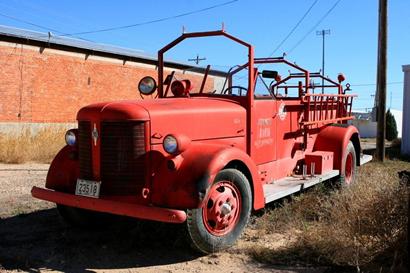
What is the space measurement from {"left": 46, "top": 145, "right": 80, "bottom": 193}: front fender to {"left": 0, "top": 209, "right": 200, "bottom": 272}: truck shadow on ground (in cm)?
61

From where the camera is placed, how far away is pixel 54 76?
22609mm

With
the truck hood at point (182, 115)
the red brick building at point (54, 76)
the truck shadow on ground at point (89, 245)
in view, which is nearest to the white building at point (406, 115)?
the red brick building at point (54, 76)

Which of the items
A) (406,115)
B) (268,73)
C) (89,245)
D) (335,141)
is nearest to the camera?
(89,245)

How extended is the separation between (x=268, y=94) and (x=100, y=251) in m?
3.11

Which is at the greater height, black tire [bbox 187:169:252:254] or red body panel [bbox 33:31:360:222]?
red body panel [bbox 33:31:360:222]

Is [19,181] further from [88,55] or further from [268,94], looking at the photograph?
[88,55]

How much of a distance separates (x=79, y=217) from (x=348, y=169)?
520 cm

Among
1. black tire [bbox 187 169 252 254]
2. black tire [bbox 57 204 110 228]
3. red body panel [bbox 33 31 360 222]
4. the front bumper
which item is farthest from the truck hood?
black tire [bbox 57 204 110 228]

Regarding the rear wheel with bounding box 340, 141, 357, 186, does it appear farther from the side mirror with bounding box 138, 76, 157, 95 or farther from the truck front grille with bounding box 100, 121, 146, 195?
the truck front grille with bounding box 100, 121, 146, 195

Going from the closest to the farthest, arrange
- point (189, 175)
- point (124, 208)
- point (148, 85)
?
point (124, 208), point (189, 175), point (148, 85)

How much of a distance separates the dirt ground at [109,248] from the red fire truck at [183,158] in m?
0.24

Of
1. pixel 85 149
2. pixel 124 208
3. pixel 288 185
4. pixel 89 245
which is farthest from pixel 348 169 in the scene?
pixel 124 208

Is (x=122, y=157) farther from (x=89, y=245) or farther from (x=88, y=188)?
(x=89, y=245)

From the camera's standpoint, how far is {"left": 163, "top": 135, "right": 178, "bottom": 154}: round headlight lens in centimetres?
518
